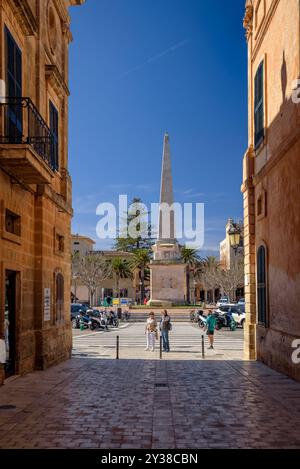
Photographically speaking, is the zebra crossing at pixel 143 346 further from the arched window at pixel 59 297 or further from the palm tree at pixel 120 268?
the palm tree at pixel 120 268

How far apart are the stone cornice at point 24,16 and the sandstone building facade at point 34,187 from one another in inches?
0.9

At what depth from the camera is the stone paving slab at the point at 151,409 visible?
24.6ft

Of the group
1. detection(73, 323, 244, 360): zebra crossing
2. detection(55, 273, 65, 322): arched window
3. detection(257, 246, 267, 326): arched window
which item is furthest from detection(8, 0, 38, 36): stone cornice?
detection(73, 323, 244, 360): zebra crossing

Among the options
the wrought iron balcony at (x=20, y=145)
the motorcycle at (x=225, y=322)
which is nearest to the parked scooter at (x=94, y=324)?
the motorcycle at (x=225, y=322)

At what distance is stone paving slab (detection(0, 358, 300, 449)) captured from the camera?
7512mm

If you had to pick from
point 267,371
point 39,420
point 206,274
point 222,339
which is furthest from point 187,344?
point 206,274

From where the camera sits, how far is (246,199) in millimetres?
18312

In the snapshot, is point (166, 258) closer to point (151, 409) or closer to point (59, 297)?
point (59, 297)

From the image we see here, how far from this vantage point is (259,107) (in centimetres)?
1733

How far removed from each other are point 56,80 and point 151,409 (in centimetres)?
1037

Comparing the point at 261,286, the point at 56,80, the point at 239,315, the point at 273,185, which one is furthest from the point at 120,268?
the point at 273,185

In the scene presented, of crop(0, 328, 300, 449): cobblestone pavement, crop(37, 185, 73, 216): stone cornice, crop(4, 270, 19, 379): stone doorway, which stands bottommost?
crop(0, 328, 300, 449): cobblestone pavement

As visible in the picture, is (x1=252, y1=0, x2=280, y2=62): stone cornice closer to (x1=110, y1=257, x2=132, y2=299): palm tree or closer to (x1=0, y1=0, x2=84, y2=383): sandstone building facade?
(x1=0, y1=0, x2=84, y2=383): sandstone building facade

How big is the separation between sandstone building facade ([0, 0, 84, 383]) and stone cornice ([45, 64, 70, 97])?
39 millimetres
